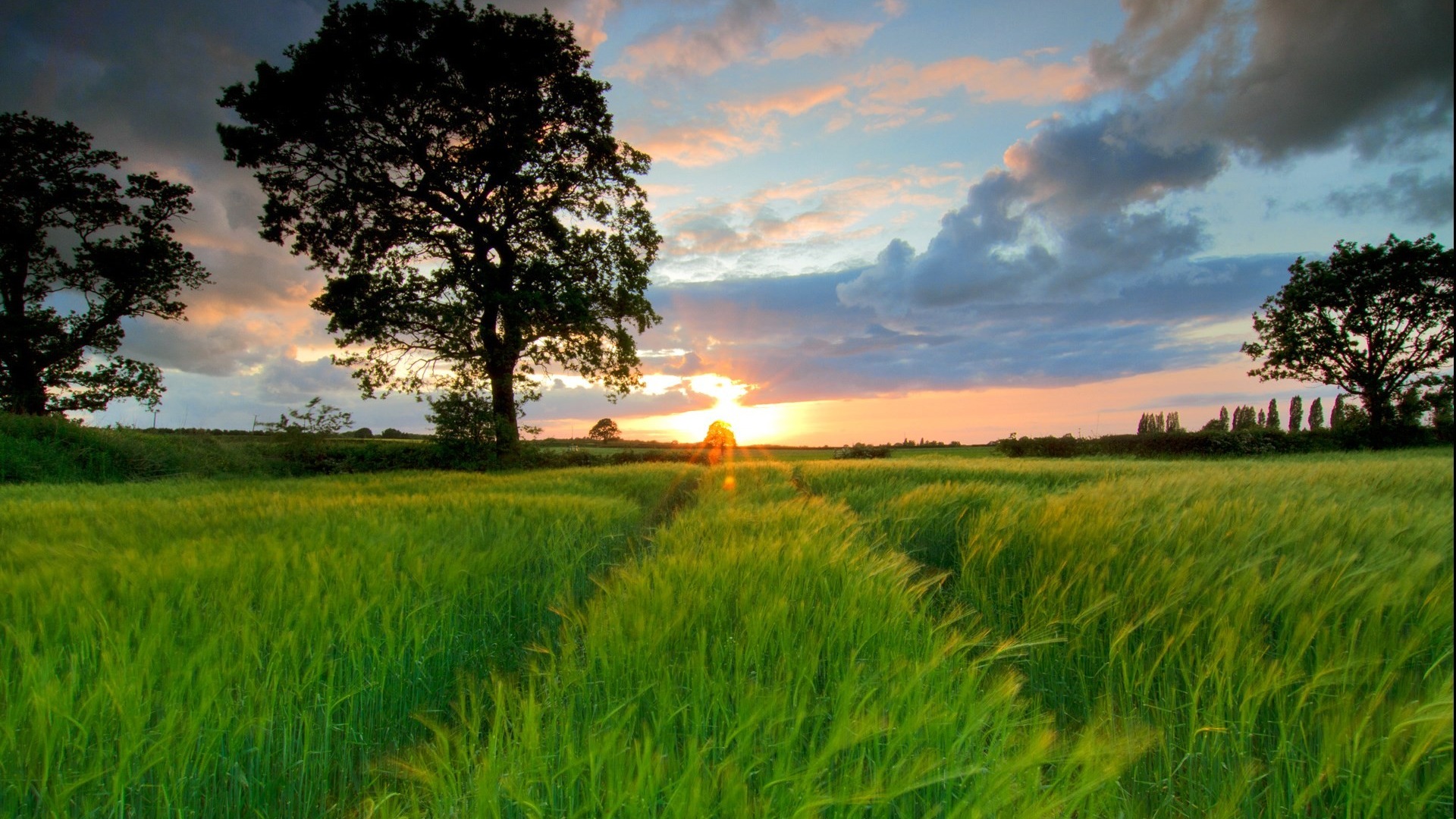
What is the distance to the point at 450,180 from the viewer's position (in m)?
18.0

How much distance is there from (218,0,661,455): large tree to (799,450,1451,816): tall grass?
15.8 metres

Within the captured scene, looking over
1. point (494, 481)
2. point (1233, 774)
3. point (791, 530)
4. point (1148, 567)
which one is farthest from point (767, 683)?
point (494, 481)

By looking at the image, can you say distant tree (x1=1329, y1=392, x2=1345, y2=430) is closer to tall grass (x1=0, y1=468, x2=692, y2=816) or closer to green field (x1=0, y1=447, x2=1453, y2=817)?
green field (x1=0, y1=447, x2=1453, y2=817)

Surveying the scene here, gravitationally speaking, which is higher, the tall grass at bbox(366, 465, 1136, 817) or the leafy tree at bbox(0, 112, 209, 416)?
the leafy tree at bbox(0, 112, 209, 416)

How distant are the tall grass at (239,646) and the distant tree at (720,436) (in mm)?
25359

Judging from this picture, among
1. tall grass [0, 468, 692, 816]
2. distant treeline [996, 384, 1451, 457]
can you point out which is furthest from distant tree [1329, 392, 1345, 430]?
tall grass [0, 468, 692, 816]

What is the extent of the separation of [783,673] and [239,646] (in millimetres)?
2669

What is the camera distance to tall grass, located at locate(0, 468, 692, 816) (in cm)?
201

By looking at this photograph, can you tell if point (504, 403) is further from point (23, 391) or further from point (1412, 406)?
point (1412, 406)

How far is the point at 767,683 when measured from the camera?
91.1 inches

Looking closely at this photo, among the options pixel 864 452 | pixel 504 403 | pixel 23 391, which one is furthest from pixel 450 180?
pixel 864 452

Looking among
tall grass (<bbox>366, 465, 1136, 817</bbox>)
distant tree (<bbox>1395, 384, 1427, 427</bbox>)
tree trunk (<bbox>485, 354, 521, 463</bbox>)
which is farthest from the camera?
tree trunk (<bbox>485, 354, 521, 463</bbox>)

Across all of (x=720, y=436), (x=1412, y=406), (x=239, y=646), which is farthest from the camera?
(x=720, y=436)

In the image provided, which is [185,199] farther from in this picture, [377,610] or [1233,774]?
[1233,774]
